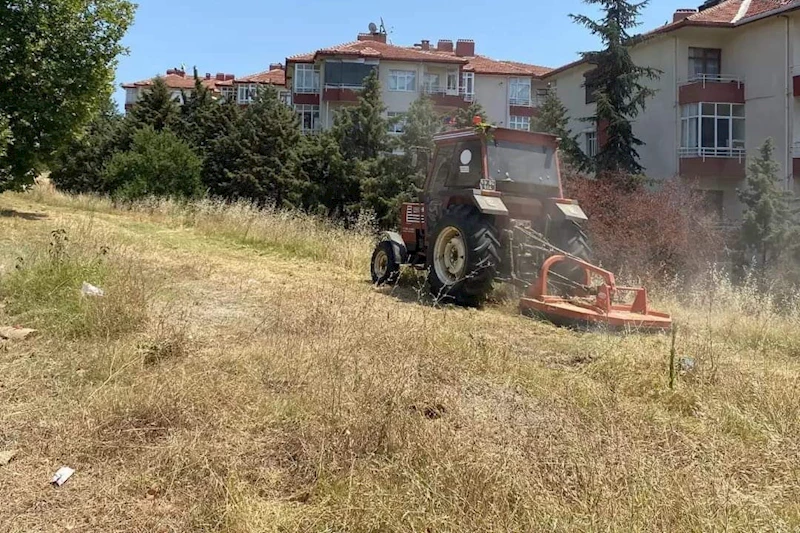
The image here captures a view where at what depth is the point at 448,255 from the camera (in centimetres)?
905

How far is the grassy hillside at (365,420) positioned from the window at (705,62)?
2610 centimetres

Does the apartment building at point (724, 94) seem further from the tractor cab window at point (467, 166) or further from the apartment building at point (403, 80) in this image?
the tractor cab window at point (467, 166)

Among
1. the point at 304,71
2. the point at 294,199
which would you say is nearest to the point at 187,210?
the point at 294,199

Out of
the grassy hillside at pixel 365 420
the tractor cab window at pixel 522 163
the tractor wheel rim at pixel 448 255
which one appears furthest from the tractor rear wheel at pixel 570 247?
the grassy hillside at pixel 365 420

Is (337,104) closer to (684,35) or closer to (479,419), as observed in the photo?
(684,35)

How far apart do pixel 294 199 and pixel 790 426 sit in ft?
86.3

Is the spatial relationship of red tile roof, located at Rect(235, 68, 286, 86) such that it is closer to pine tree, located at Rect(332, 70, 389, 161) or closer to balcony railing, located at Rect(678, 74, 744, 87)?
pine tree, located at Rect(332, 70, 389, 161)

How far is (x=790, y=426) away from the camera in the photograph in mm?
4082

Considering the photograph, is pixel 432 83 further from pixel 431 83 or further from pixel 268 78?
pixel 268 78

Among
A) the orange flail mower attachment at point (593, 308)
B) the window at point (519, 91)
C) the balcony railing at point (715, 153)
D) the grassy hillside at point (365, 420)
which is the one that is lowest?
the grassy hillside at point (365, 420)

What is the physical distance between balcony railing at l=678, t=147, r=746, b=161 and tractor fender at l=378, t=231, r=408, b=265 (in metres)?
22.7

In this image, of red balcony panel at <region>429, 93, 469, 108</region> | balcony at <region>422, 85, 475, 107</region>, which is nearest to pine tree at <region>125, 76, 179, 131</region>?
balcony at <region>422, 85, 475, 107</region>

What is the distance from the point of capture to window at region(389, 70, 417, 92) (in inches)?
1773

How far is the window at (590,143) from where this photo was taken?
32.9 metres
